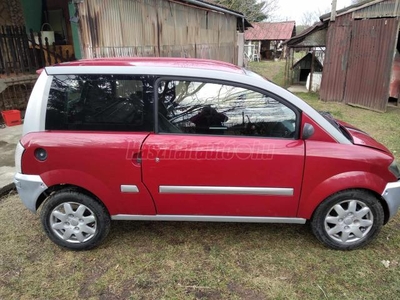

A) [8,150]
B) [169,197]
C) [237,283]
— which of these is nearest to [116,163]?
[169,197]

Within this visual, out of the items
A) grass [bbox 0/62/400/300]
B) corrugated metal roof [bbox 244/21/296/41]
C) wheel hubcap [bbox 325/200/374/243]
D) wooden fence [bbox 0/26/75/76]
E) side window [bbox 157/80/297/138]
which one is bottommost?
grass [bbox 0/62/400/300]

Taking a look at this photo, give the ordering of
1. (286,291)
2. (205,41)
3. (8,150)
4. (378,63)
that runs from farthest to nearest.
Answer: (205,41) → (378,63) → (8,150) → (286,291)

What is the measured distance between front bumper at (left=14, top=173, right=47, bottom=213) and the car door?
35.9 inches

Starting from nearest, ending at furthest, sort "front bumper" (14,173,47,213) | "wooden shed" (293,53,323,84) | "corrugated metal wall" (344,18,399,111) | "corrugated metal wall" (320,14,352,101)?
"front bumper" (14,173,47,213) → "corrugated metal wall" (344,18,399,111) → "corrugated metal wall" (320,14,352,101) → "wooden shed" (293,53,323,84)

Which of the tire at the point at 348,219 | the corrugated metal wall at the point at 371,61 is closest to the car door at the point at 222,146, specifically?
the tire at the point at 348,219

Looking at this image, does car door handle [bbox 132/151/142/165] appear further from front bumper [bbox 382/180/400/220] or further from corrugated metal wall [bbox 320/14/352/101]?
corrugated metal wall [bbox 320/14/352/101]

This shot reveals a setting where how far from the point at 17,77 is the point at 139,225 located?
5661mm

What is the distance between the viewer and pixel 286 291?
240cm

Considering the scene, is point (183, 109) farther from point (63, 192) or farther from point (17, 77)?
point (17, 77)

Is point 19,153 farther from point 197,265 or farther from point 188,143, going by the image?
point 197,265

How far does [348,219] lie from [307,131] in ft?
2.94

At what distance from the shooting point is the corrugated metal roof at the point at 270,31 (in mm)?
35094

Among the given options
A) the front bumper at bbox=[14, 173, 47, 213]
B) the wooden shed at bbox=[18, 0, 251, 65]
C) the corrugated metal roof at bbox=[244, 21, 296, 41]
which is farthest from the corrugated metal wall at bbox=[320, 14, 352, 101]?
the corrugated metal roof at bbox=[244, 21, 296, 41]

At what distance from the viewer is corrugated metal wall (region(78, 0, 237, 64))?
5.45 m
